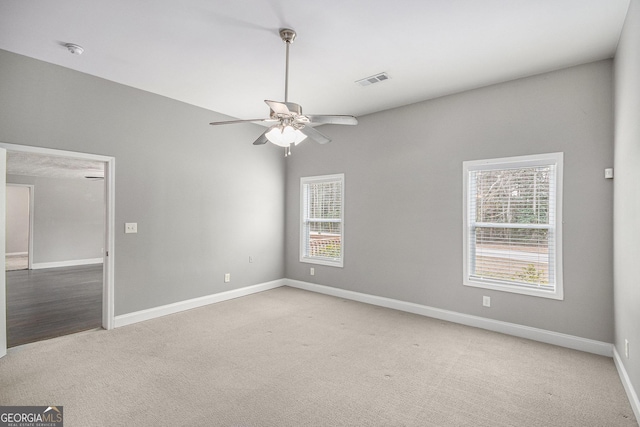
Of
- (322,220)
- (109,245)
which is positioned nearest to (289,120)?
(109,245)

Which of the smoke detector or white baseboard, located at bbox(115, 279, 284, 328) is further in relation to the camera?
white baseboard, located at bbox(115, 279, 284, 328)

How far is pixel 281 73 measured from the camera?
11.6ft

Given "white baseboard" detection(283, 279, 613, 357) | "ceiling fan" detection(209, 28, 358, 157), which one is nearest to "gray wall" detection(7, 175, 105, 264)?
"white baseboard" detection(283, 279, 613, 357)

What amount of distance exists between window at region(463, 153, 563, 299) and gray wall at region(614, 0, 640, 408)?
0.53m

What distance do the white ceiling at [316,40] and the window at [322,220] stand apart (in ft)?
6.17

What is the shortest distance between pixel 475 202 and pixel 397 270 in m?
1.44

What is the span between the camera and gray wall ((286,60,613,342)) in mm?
3164

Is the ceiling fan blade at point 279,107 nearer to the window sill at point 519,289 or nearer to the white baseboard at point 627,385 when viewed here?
the window sill at point 519,289

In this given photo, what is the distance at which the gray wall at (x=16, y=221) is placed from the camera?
380 inches

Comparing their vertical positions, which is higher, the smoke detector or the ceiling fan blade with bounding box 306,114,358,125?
the smoke detector

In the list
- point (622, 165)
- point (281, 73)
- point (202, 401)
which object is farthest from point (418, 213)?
point (202, 401)

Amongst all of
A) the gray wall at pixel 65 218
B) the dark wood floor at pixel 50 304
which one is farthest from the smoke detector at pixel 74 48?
the gray wall at pixel 65 218

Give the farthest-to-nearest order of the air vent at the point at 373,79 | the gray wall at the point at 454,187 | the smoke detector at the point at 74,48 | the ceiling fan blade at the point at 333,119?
the air vent at the point at 373,79 < the gray wall at the point at 454,187 < the smoke detector at the point at 74,48 < the ceiling fan blade at the point at 333,119

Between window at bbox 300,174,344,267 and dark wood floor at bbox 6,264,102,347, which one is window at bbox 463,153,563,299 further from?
dark wood floor at bbox 6,264,102,347
